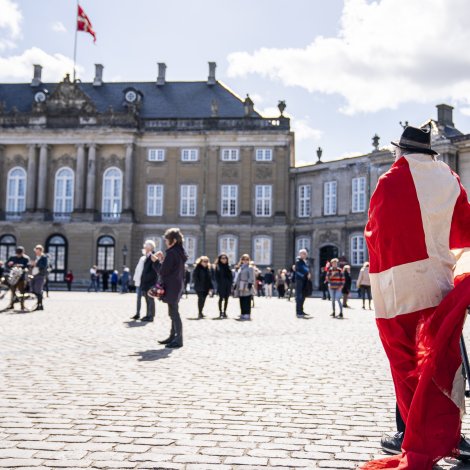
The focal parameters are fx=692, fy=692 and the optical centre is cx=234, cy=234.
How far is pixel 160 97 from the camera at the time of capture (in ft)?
176

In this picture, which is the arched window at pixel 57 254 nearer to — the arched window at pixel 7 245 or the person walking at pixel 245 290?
the arched window at pixel 7 245

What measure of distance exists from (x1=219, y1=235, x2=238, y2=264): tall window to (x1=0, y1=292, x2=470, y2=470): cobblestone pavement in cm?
3706

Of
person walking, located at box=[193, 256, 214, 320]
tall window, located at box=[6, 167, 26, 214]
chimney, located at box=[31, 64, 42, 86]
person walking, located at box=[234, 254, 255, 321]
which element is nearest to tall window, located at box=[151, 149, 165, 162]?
tall window, located at box=[6, 167, 26, 214]

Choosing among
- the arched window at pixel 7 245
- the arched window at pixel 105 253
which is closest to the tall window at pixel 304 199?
the arched window at pixel 105 253

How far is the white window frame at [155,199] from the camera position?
50.0 meters

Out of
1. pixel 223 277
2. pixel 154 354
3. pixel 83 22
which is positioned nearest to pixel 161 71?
pixel 83 22

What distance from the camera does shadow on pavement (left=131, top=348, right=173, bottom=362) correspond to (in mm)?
9156

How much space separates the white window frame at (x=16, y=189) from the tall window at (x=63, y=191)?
2394mm

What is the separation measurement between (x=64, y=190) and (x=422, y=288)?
158ft

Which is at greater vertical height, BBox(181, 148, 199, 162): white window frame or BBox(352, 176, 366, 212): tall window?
BBox(181, 148, 199, 162): white window frame

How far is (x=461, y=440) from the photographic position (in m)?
4.41

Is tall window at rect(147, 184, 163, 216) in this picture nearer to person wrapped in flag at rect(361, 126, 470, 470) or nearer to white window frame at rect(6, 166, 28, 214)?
white window frame at rect(6, 166, 28, 214)

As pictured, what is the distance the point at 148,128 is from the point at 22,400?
44.9 m

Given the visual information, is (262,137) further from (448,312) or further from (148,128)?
(448,312)
